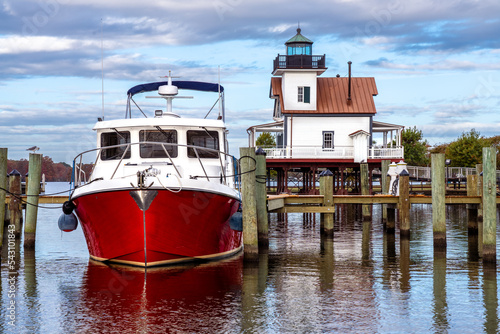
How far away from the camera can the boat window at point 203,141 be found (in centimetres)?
Result: 1784

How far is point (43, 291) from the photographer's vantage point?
1441 centimetres

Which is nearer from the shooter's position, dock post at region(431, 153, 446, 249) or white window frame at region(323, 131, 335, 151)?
dock post at region(431, 153, 446, 249)

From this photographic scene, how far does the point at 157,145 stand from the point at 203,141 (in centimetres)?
147

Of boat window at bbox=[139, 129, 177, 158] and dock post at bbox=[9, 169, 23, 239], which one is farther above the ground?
boat window at bbox=[139, 129, 177, 158]

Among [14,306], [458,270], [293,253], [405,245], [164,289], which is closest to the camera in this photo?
[14,306]

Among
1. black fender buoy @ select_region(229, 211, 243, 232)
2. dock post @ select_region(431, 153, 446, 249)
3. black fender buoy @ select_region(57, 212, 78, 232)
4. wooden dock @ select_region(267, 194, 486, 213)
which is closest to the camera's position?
black fender buoy @ select_region(229, 211, 243, 232)

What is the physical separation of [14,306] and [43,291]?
4.98ft

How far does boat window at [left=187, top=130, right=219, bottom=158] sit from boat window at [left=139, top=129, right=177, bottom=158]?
46 centimetres

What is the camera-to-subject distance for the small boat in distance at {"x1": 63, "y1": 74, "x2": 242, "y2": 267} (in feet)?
50.1

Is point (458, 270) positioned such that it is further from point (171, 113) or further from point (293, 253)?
point (171, 113)

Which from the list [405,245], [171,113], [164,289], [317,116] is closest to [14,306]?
[164,289]

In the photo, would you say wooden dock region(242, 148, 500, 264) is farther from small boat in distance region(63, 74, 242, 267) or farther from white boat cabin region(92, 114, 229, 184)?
white boat cabin region(92, 114, 229, 184)

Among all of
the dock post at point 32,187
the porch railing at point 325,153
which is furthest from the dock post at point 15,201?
the porch railing at point 325,153

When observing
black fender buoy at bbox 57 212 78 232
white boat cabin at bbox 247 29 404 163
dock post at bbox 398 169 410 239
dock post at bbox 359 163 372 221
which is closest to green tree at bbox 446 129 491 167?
white boat cabin at bbox 247 29 404 163
